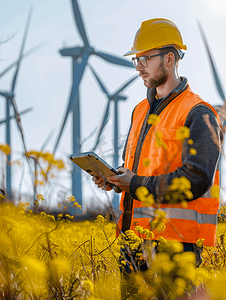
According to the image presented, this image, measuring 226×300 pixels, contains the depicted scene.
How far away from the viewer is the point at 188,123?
6.70 ft

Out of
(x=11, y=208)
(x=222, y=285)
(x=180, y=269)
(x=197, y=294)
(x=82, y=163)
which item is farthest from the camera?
(x=11, y=208)

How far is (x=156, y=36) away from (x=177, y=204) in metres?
1.16

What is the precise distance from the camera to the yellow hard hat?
2.37 meters

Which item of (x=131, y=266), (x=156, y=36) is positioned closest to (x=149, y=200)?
(x=131, y=266)

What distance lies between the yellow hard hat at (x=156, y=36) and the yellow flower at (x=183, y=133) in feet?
2.21

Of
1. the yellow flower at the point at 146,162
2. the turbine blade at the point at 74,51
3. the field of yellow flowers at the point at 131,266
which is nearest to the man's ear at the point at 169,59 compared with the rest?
the field of yellow flowers at the point at 131,266

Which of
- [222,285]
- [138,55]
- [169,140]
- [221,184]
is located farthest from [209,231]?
[138,55]

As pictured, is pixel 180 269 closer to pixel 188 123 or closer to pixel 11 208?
pixel 188 123

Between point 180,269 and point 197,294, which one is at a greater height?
point 180,269

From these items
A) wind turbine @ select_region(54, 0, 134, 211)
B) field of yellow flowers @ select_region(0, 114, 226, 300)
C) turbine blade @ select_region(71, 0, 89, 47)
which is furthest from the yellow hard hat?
turbine blade @ select_region(71, 0, 89, 47)

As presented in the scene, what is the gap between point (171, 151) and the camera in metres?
2.08

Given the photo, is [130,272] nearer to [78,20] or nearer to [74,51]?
[78,20]

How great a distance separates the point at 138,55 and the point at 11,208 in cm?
138

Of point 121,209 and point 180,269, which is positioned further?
point 121,209
